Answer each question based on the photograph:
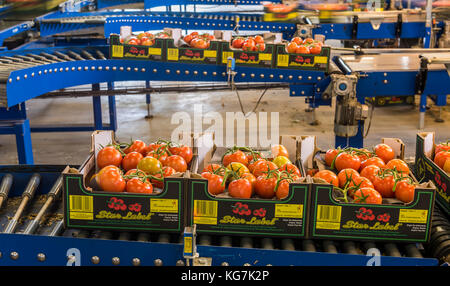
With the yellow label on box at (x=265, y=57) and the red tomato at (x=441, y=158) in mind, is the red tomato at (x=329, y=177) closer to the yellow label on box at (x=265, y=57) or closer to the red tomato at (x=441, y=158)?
the red tomato at (x=441, y=158)

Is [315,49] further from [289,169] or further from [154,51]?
[289,169]

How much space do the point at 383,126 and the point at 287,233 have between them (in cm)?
639

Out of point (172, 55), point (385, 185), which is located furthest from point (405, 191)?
point (172, 55)

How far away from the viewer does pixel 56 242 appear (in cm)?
235

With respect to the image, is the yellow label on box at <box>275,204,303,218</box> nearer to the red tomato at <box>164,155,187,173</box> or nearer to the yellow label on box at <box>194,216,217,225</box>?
the yellow label on box at <box>194,216,217,225</box>

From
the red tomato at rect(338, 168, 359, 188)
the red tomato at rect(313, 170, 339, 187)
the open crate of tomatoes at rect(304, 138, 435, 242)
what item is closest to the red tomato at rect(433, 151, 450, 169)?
the open crate of tomatoes at rect(304, 138, 435, 242)

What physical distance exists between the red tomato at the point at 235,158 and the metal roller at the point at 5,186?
113cm

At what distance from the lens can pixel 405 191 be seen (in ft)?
8.11

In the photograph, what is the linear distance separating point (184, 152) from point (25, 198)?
0.84 meters

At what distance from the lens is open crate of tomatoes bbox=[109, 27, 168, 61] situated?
5.51 meters

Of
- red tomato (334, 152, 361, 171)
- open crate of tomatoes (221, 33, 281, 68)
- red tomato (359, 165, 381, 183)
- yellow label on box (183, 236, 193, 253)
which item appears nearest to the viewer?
yellow label on box (183, 236, 193, 253)

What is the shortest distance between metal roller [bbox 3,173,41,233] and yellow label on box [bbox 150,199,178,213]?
0.69 metres
